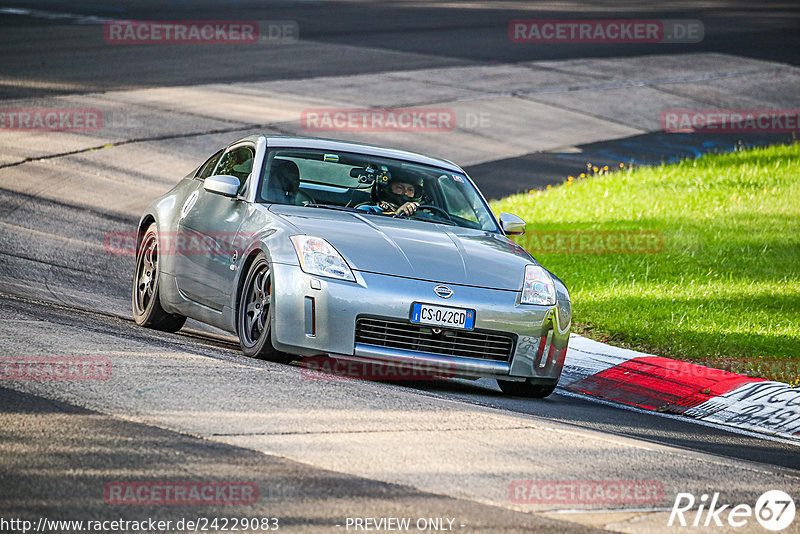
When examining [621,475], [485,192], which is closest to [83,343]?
[621,475]

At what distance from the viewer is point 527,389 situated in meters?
7.92

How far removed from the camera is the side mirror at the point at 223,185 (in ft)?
26.8

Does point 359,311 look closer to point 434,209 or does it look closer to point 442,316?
point 442,316

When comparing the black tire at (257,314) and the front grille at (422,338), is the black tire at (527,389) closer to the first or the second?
the front grille at (422,338)

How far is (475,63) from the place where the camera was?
26922 millimetres

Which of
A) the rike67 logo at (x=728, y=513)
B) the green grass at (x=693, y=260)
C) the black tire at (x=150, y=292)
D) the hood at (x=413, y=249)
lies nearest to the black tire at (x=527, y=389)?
the hood at (x=413, y=249)

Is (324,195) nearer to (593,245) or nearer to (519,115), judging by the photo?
(593,245)

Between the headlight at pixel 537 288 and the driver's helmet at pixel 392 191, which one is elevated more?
the driver's helmet at pixel 392 191

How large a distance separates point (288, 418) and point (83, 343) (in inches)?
68.0

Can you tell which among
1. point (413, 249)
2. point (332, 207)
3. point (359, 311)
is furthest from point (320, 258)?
point (332, 207)

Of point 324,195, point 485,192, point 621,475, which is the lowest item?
point 485,192

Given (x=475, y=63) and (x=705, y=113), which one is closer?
(x=705, y=113)

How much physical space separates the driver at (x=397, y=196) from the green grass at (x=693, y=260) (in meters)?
2.59

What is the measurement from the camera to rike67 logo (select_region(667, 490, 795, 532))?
496 centimetres
